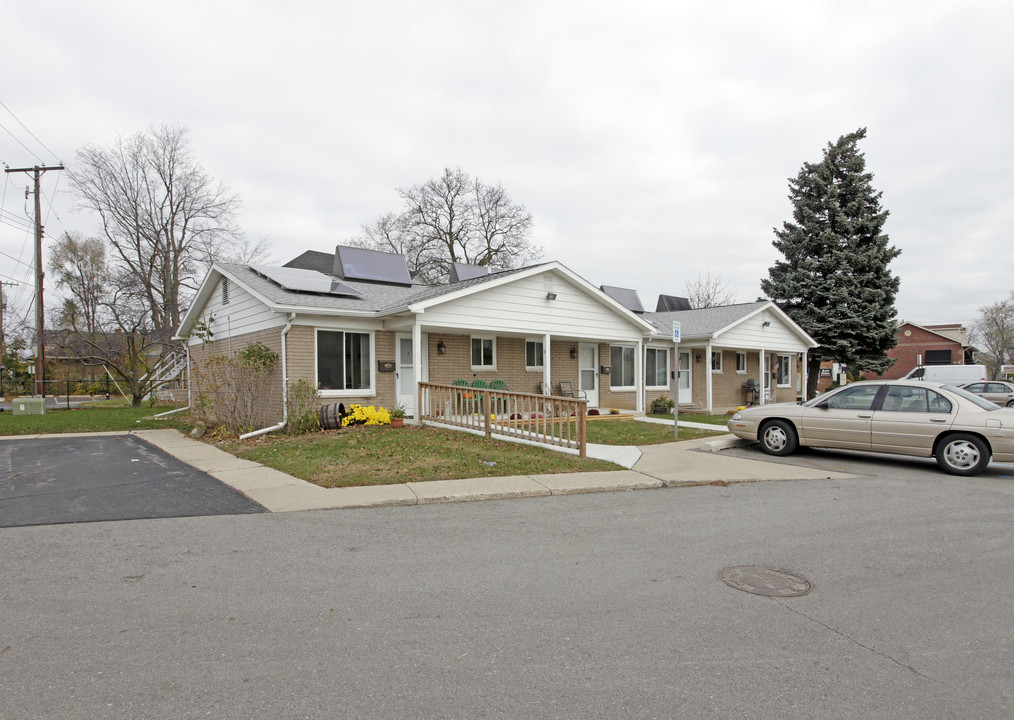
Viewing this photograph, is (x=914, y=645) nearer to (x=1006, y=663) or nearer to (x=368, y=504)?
(x=1006, y=663)

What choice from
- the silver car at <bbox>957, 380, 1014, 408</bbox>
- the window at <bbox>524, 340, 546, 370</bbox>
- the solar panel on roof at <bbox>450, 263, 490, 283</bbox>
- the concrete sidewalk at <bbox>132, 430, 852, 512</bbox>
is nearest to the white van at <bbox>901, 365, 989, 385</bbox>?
the silver car at <bbox>957, 380, 1014, 408</bbox>

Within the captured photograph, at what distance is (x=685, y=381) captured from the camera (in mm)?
22359

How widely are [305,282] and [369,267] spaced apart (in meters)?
4.04

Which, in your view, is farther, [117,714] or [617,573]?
[617,573]

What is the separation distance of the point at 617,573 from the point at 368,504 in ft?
10.9

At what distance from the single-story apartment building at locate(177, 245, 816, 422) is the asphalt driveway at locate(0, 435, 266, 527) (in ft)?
13.0

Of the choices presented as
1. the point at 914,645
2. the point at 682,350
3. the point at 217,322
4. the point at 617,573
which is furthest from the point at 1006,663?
the point at 682,350

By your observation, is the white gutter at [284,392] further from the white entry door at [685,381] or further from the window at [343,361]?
the white entry door at [685,381]

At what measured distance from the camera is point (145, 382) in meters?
24.1

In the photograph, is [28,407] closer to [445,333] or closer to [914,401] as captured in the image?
[445,333]

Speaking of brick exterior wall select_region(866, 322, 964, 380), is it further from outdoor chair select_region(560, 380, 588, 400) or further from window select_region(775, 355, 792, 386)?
outdoor chair select_region(560, 380, 588, 400)

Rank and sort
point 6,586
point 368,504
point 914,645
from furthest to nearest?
point 368,504, point 6,586, point 914,645

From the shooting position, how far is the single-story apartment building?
13.5 meters

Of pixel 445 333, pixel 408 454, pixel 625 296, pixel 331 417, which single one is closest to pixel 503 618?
Result: pixel 408 454
